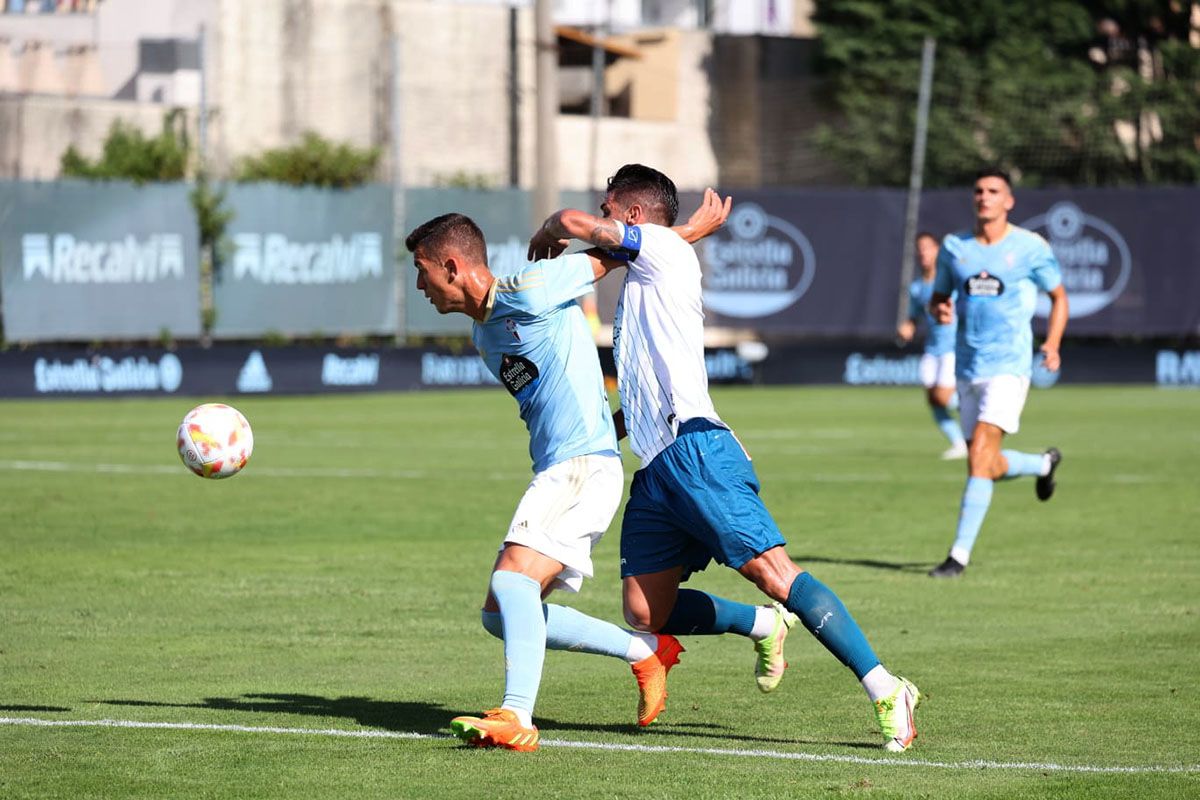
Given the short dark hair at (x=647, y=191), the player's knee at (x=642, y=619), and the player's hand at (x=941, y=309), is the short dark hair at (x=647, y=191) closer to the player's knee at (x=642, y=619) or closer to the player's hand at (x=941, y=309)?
the player's knee at (x=642, y=619)

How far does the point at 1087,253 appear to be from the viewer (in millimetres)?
32094

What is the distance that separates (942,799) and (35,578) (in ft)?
22.5

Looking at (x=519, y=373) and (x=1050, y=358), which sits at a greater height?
(x=519, y=373)

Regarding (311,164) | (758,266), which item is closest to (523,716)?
(758,266)

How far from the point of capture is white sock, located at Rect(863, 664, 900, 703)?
6555 millimetres

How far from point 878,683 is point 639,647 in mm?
1000

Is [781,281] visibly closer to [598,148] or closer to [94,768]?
[598,148]

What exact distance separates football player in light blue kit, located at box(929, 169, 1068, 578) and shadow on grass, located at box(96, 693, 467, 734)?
5.38m

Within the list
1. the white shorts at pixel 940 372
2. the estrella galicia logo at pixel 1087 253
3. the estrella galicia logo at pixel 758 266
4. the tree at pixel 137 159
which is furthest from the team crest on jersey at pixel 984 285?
the tree at pixel 137 159

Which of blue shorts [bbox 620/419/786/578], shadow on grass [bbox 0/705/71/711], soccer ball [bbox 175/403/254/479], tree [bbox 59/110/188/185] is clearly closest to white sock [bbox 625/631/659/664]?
blue shorts [bbox 620/419/786/578]

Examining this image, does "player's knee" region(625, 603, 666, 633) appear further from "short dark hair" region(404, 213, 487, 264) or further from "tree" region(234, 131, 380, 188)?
"tree" region(234, 131, 380, 188)

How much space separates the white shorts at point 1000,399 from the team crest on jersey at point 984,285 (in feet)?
1.88

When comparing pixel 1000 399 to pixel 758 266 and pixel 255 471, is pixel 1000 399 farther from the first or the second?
pixel 758 266

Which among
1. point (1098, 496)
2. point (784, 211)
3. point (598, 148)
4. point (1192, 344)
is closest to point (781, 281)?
point (784, 211)
